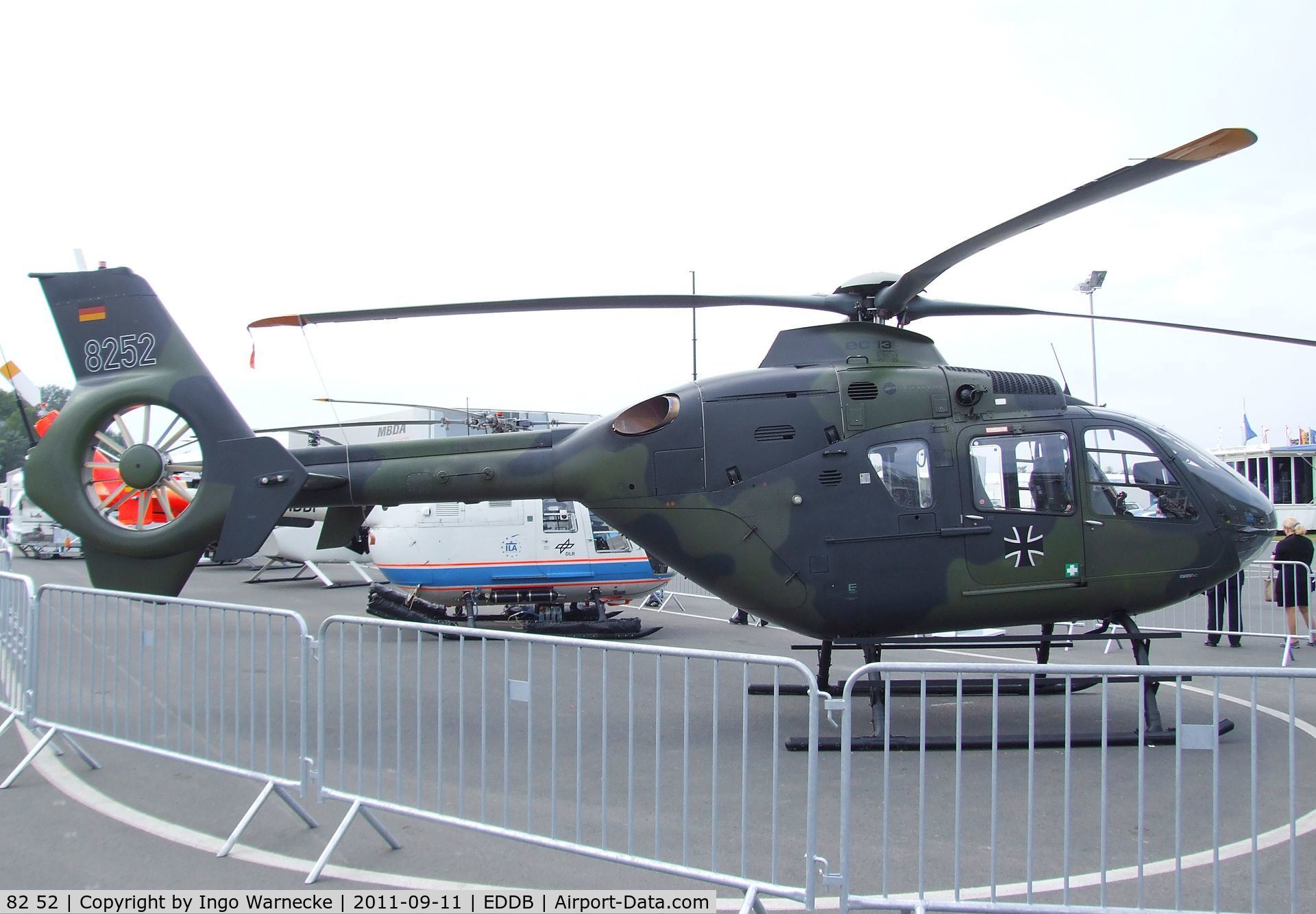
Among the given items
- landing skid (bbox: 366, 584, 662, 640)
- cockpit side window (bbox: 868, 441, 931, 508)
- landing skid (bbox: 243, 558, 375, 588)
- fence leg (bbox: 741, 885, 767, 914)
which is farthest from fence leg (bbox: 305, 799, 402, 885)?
landing skid (bbox: 243, 558, 375, 588)

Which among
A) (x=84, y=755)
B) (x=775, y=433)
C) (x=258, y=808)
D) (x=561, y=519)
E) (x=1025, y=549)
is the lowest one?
(x=84, y=755)

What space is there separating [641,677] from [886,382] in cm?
417

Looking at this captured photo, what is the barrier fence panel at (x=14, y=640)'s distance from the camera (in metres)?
6.14

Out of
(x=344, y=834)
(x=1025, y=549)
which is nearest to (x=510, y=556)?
(x=1025, y=549)

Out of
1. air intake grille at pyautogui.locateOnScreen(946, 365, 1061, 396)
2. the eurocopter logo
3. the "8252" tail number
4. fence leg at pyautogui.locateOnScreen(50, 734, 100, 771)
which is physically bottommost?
fence leg at pyautogui.locateOnScreen(50, 734, 100, 771)

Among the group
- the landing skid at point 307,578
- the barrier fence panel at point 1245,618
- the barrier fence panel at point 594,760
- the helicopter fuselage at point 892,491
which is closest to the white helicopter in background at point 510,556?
the barrier fence panel at point 594,760

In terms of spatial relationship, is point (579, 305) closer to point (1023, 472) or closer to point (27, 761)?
point (1023, 472)

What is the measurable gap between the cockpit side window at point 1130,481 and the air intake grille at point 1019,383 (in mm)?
479

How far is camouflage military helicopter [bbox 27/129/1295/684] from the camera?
22.1 feet

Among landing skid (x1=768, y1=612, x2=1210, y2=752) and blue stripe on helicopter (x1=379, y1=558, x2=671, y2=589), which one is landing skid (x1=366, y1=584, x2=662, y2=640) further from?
landing skid (x1=768, y1=612, x2=1210, y2=752)

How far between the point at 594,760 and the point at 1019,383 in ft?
14.2

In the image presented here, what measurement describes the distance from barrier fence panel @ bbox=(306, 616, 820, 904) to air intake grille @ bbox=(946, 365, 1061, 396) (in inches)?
120

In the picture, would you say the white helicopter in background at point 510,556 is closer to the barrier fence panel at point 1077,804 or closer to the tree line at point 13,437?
the barrier fence panel at point 1077,804

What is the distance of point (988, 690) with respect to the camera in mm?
8195
